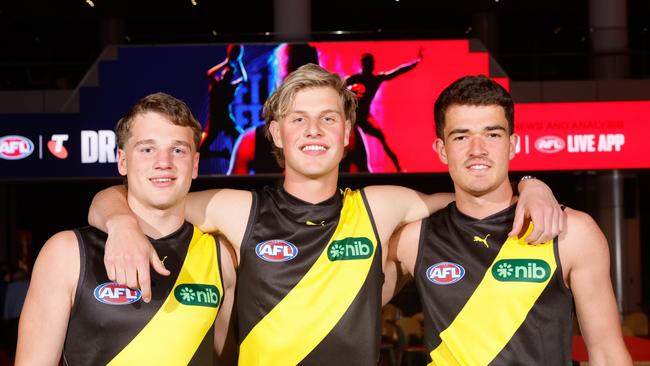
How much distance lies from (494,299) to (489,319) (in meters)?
0.08

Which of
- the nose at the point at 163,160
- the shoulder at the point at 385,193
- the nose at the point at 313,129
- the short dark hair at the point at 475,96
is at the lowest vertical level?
the shoulder at the point at 385,193

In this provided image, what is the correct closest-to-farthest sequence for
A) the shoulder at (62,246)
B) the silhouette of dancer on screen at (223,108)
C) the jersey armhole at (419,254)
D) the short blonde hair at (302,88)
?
the shoulder at (62,246) < the jersey armhole at (419,254) < the short blonde hair at (302,88) < the silhouette of dancer on screen at (223,108)

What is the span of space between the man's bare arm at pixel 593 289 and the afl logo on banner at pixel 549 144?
778cm

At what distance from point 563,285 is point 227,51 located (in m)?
7.87

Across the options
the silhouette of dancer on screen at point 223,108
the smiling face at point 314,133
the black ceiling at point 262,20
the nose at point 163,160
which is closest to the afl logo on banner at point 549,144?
the silhouette of dancer on screen at point 223,108

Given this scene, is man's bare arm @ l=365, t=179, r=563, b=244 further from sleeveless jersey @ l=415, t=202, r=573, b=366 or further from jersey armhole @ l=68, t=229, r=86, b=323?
jersey armhole @ l=68, t=229, r=86, b=323

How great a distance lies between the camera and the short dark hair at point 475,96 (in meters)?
3.07

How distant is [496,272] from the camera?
3.01m

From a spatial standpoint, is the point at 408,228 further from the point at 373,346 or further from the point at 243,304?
the point at 243,304

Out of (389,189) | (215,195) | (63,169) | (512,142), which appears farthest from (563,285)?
(63,169)

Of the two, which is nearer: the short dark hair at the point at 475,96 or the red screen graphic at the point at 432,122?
the short dark hair at the point at 475,96

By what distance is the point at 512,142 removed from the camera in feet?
10.3

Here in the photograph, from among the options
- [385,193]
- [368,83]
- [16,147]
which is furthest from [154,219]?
[16,147]

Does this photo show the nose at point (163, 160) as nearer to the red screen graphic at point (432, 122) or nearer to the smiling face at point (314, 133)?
the smiling face at point (314, 133)
